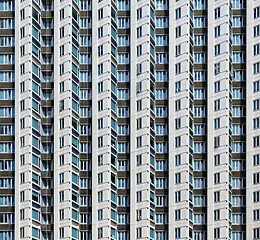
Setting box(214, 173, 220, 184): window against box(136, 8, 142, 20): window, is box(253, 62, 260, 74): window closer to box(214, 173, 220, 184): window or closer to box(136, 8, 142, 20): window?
box(214, 173, 220, 184): window

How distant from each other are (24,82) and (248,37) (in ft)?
105

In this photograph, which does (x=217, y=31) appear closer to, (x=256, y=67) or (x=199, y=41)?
(x=199, y=41)

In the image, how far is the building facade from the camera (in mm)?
149000

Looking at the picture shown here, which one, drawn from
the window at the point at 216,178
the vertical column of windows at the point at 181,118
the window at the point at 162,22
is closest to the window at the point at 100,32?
the window at the point at 162,22

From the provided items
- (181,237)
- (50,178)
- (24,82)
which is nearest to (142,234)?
(181,237)

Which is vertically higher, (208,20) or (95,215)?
(208,20)

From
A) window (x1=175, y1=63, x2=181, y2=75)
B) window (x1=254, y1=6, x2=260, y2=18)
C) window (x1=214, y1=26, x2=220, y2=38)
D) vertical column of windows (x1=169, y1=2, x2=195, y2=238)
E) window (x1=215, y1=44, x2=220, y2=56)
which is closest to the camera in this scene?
vertical column of windows (x1=169, y1=2, x2=195, y2=238)

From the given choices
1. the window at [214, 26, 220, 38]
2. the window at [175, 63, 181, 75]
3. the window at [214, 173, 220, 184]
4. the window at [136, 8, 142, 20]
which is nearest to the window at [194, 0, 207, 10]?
the window at [214, 26, 220, 38]

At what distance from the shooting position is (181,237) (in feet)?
487

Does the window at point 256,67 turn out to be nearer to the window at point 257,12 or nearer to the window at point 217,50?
the window at point 217,50

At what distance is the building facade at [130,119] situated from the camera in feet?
489

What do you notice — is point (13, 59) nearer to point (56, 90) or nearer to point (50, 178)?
point (56, 90)

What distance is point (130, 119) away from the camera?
15275cm

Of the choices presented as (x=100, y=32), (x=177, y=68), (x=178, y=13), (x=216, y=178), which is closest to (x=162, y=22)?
(x=178, y=13)
